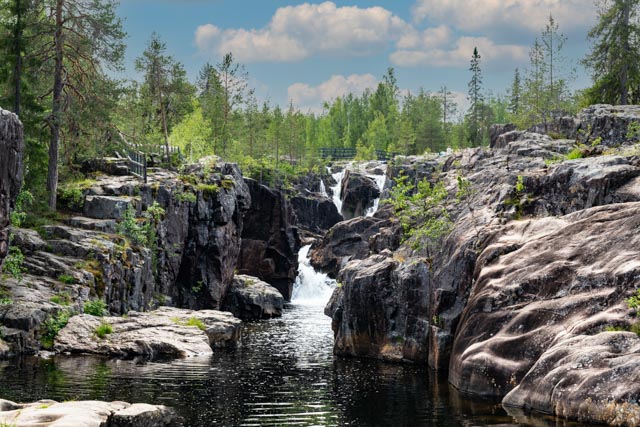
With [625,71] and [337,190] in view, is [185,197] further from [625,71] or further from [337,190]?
[337,190]

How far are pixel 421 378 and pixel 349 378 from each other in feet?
10.9

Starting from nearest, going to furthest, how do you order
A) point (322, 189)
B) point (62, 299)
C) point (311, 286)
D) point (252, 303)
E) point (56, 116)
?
1. point (62, 299)
2. point (56, 116)
3. point (252, 303)
4. point (311, 286)
5. point (322, 189)

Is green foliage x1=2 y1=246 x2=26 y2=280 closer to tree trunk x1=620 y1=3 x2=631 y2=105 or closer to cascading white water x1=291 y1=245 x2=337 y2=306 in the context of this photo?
cascading white water x1=291 y1=245 x2=337 y2=306

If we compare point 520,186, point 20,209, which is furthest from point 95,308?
point 520,186

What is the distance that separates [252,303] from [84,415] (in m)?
46.4

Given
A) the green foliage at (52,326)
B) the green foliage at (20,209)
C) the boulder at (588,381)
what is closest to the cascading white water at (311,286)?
the green foliage at (20,209)

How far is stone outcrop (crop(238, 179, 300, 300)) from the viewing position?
77.4 metres

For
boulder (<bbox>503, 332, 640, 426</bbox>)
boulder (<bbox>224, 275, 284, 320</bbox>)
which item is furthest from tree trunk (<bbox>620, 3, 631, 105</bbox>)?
boulder (<bbox>503, 332, 640, 426</bbox>)

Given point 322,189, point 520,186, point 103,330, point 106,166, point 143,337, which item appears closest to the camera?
point 520,186

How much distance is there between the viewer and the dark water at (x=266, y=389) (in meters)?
21.3

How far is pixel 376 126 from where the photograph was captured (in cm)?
15962

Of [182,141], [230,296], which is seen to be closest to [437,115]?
[182,141]

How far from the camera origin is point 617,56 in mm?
61406

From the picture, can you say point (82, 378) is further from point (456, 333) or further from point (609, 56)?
point (609, 56)
